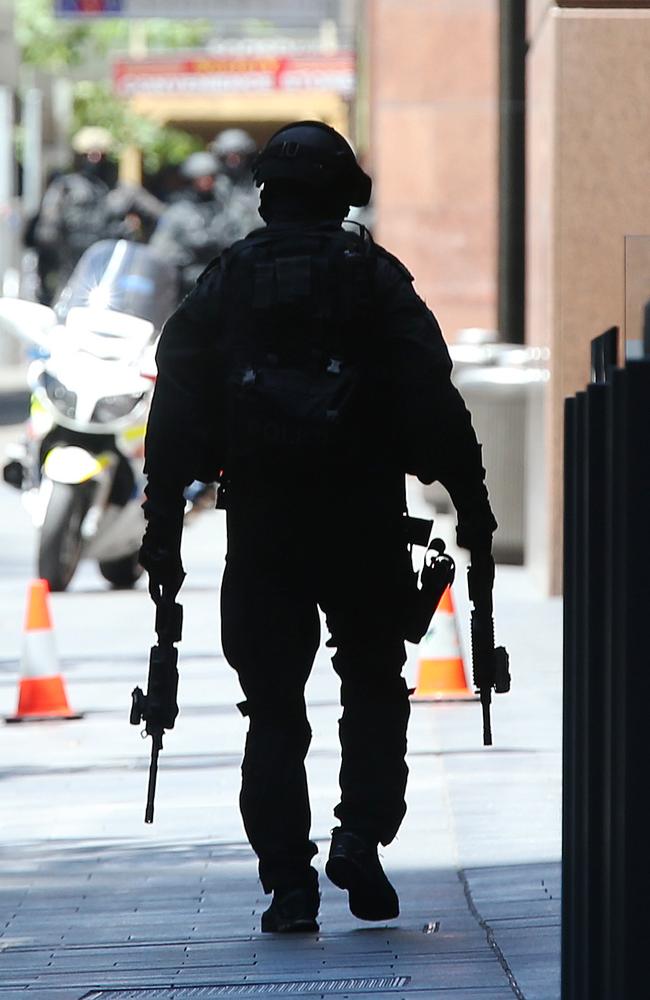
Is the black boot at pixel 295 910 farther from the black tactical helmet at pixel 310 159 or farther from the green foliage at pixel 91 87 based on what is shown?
the green foliage at pixel 91 87

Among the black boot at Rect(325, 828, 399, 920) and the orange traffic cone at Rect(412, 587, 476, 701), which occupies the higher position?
the black boot at Rect(325, 828, 399, 920)

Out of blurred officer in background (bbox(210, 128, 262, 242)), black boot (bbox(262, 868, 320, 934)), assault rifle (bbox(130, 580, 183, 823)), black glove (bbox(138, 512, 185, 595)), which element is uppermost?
blurred officer in background (bbox(210, 128, 262, 242))

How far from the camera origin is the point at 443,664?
864cm

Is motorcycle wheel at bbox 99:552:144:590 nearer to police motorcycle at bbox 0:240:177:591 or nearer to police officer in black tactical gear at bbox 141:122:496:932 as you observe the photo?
police motorcycle at bbox 0:240:177:591

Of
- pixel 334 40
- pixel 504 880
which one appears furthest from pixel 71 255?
pixel 334 40

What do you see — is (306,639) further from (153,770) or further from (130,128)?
(130,128)

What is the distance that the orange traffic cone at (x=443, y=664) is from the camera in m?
8.52

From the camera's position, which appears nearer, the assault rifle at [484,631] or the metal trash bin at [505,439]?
the assault rifle at [484,631]

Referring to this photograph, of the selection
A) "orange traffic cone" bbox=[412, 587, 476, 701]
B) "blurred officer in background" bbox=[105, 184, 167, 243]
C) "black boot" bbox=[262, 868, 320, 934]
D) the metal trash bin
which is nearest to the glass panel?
"black boot" bbox=[262, 868, 320, 934]

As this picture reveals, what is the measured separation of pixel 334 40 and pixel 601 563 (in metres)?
51.9

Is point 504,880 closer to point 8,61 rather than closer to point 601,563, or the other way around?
point 601,563

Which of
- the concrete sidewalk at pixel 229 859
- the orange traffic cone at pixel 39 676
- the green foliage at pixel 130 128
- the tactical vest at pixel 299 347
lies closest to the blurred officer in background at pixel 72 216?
the concrete sidewalk at pixel 229 859

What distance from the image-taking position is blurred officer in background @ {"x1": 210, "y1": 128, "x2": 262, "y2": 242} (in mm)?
20578

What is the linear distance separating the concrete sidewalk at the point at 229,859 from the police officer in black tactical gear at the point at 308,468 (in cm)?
27
